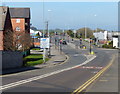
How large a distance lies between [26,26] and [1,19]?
27574 millimetres

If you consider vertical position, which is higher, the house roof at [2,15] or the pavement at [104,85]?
the house roof at [2,15]

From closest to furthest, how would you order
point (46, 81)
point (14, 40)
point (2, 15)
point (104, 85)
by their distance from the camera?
point (104, 85), point (46, 81), point (14, 40), point (2, 15)

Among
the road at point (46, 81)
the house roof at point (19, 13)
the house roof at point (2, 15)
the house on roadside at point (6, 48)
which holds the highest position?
the house roof at point (19, 13)

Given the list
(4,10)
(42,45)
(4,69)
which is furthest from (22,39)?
(4,69)

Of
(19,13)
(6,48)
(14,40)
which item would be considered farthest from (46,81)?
(19,13)

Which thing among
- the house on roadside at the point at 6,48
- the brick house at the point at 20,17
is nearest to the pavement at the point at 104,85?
the house on roadside at the point at 6,48

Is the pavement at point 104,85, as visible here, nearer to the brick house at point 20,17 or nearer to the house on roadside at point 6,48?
the house on roadside at point 6,48

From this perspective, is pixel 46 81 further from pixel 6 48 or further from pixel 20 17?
pixel 20 17

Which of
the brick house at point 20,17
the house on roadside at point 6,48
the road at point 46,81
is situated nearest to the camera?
the road at point 46,81

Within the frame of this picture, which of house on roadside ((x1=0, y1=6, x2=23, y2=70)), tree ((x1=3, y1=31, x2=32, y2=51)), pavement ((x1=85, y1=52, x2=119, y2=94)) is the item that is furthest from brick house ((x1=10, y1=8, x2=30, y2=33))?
pavement ((x1=85, y1=52, x2=119, y2=94))

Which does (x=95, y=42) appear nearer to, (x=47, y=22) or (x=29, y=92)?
(x=47, y=22)

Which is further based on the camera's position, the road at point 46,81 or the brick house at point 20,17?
the brick house at point 20,17

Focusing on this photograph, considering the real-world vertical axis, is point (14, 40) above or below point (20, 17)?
below

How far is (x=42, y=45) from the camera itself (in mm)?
42719
